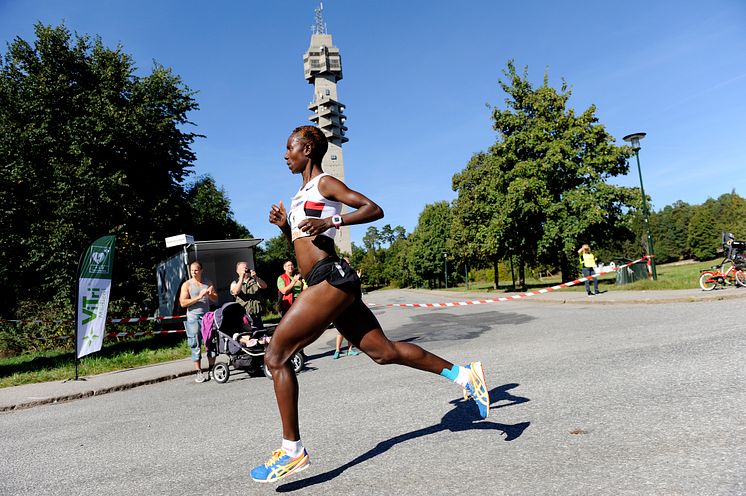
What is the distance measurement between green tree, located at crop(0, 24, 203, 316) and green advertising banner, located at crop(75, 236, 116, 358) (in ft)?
27.9

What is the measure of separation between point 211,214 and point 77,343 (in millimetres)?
22727

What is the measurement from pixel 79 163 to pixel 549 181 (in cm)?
2121

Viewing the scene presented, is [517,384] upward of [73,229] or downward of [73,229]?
downward

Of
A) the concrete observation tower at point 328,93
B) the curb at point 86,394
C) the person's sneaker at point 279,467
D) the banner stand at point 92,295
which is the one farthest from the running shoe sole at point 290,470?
the concrete observation tower at point 328,93

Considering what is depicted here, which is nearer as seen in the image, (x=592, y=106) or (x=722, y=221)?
(x=592, y=106)

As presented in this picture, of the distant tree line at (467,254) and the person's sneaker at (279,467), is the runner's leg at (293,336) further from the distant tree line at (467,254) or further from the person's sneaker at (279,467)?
the distant tree line at (467,254)

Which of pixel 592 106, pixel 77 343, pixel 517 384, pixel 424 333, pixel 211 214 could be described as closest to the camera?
pixel 517 384

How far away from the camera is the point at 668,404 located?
3.71 meters

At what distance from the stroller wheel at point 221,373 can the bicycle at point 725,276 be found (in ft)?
42.5

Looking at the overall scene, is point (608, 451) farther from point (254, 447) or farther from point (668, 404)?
point (254, 447)

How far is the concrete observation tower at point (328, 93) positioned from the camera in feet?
312

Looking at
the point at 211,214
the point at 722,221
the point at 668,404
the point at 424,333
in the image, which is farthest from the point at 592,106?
the point at 722,221

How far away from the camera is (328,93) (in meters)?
98.4

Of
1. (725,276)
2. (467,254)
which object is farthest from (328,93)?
(725,276)
